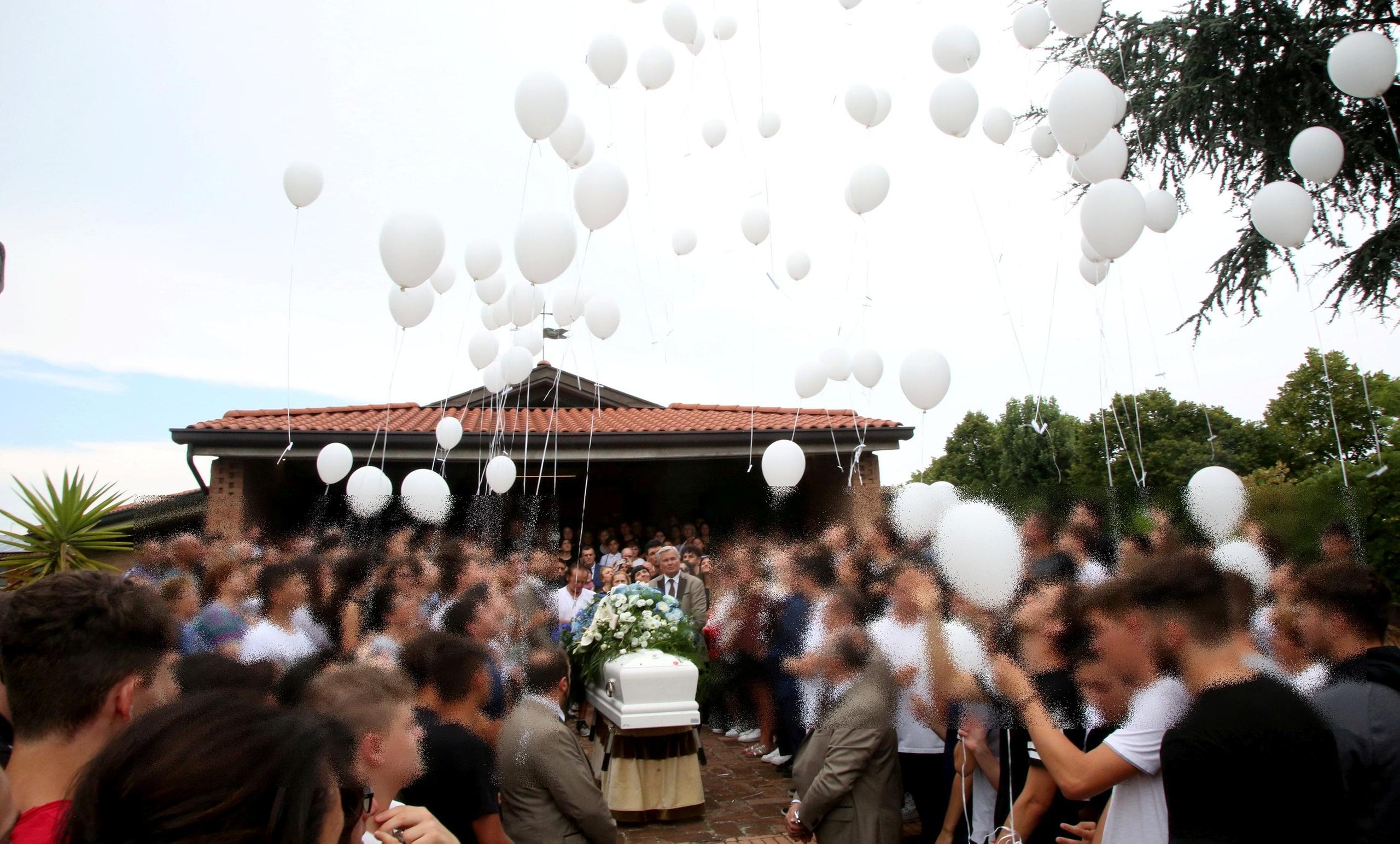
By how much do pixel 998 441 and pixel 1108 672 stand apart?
3960cm

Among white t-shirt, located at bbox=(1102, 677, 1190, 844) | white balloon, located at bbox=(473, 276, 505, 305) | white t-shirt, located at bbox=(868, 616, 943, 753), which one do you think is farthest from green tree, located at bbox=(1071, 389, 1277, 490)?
white t-shirt, located at bbox=(1102, 677, 1190, 844)

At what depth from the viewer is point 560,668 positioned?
3.42 meters

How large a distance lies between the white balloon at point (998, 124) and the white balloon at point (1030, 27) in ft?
1.85

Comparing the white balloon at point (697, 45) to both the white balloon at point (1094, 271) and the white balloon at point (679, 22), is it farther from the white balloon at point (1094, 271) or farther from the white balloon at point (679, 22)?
the white balloon at point (1094, 271)

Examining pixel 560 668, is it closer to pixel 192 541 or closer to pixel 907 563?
pixel 907 563

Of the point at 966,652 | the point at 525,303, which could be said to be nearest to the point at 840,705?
the point at 966,652

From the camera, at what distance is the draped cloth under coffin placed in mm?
5086

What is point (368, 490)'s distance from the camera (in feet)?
23.3

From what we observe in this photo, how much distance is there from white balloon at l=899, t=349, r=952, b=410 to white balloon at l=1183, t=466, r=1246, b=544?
1346 mm

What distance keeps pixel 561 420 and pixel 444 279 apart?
5.22m

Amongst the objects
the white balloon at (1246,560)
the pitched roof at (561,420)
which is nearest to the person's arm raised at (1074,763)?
the white balloon at (1246,560)

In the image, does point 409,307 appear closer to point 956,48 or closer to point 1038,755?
point 956,48

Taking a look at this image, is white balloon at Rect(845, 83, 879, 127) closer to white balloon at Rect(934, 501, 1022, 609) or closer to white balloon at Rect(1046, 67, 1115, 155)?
white balloon at Rect(1046, 67, 1115, 155)

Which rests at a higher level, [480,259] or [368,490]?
[480,259]
